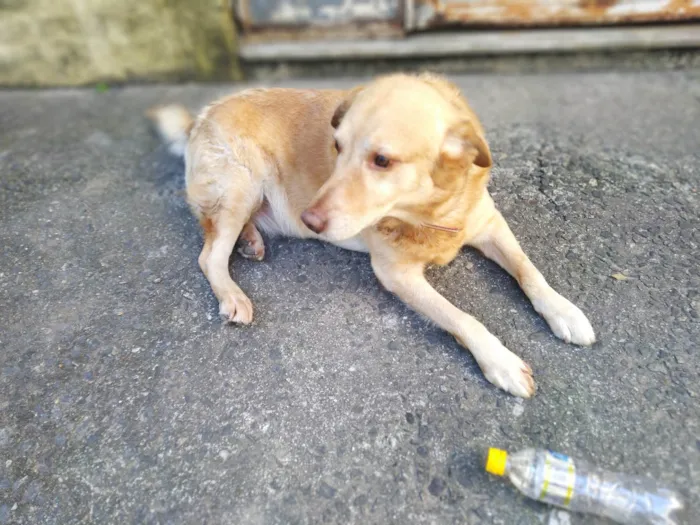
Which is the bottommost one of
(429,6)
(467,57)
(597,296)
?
(597,296)

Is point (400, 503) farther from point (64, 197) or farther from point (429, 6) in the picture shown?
point (429, 6)

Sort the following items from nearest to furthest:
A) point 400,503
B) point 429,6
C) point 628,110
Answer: point 400,503
point 628,110
point 429,6

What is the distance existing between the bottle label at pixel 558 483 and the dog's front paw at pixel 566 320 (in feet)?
1.96

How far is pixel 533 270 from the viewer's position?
2.26m

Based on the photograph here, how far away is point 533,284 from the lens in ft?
7.24

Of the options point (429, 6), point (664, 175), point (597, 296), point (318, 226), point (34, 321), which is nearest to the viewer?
point (318, 226)

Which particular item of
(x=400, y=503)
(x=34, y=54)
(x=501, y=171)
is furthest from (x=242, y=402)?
(x=34, y=54)

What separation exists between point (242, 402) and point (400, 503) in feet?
2.39

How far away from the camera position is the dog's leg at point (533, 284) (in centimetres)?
205

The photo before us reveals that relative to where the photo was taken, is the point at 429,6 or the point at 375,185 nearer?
the point at 375,185

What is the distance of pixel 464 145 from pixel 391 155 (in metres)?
0.30

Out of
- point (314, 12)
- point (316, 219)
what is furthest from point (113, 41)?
point (316, 219)

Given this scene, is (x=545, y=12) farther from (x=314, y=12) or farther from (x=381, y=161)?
(x=381, y=161)

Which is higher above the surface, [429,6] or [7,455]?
[429,6]
